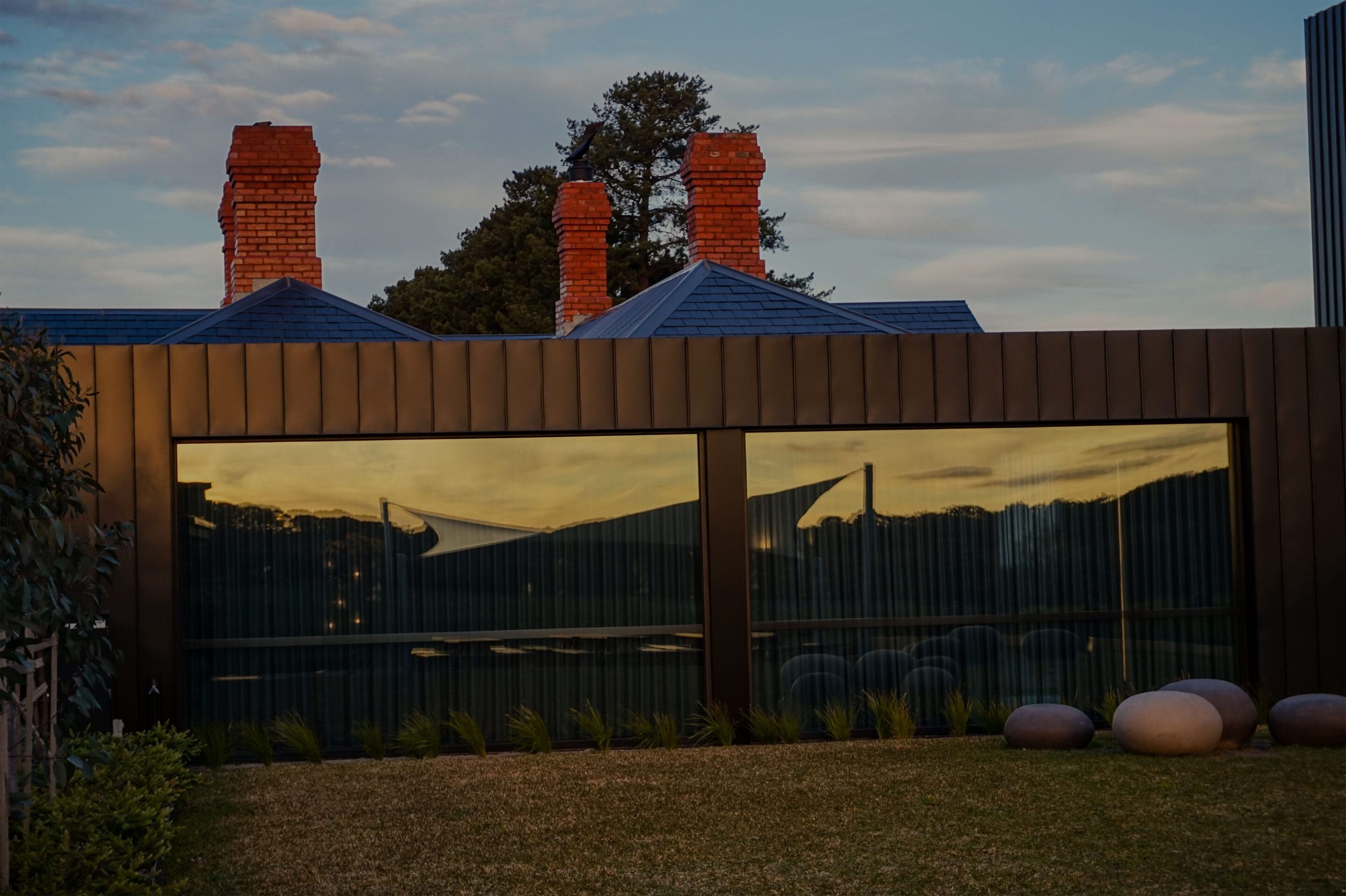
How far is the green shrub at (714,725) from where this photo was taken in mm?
9938

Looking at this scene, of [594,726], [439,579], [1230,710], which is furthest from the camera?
[439,579]

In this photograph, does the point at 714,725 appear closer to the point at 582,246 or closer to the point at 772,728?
the point at 772,728

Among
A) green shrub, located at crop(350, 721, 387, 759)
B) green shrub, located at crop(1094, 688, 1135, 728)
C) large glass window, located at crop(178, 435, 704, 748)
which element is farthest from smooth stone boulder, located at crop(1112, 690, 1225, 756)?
green shrub, located at crop(350, 721, 387, 759)

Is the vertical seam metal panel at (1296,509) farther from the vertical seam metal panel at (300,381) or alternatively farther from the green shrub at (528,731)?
the vertical seam metal panel at (300,381)

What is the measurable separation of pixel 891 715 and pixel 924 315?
998cm

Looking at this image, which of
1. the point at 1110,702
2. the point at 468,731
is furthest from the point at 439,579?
the point at 1110,702

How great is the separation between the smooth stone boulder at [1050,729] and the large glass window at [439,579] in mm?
2141

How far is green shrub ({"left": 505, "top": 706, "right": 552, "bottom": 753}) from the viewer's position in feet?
32.3

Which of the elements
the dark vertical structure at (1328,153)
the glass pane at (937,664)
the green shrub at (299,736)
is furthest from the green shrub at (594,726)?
the dark vertical structure at (1328,153)

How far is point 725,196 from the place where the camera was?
55.4 ft

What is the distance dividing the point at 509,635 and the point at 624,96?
34700 mm

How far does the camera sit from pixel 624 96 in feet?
140

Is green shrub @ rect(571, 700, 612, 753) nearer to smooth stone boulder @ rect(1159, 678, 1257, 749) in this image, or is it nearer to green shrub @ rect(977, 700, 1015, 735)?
green shrub @ rect(977, 700, 1015, 735)

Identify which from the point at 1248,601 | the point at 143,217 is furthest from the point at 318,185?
the point at 1248,601
